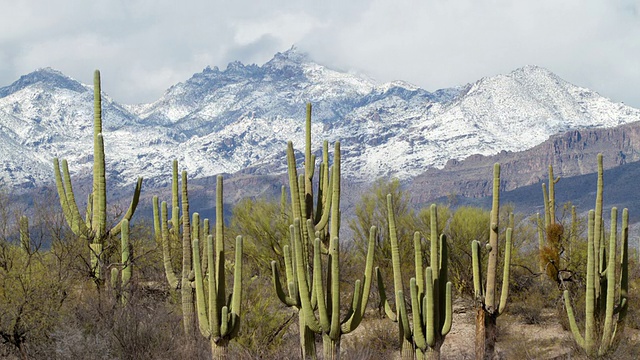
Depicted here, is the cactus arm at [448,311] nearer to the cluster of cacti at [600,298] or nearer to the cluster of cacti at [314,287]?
the cluster of cacti at [314,287]

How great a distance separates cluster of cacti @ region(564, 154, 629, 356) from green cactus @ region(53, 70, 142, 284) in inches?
463

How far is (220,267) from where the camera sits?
16484 millimetres

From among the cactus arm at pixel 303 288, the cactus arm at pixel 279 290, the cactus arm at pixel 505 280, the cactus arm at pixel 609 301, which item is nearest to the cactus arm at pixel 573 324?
the cactus arm at pixel 609 301

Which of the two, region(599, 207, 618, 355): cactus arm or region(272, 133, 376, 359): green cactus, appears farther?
region(599, 207, 618, 355): cactus arm

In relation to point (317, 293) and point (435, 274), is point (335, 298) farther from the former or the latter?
point (435, 274)

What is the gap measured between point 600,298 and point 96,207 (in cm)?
1285

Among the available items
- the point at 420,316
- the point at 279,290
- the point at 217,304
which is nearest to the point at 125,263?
the point at 217,304

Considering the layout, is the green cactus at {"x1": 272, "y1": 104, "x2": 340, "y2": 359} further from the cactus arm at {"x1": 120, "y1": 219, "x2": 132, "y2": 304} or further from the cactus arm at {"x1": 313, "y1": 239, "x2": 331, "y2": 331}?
the cactus arm at {"x1": 120, "y1": 219, "x2": 132, "y2": 304}

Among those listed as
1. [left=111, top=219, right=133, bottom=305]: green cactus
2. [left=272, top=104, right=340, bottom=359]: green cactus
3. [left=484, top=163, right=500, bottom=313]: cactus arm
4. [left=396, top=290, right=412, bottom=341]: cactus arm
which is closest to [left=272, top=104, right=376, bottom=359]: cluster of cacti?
[left=272, top=104, right=340, bottom=359]: green cactus

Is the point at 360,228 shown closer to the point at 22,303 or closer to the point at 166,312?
the point at 166,312

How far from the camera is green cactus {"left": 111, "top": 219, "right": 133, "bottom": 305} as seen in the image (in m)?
21.3

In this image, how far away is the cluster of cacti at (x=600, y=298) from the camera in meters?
17.4

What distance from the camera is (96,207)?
2044 cm

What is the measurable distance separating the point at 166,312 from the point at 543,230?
14854mm
